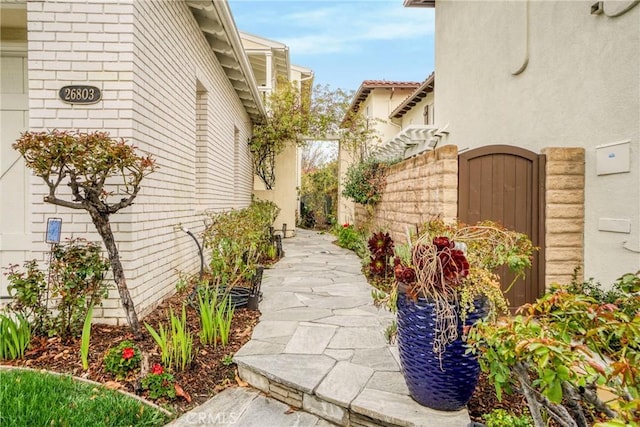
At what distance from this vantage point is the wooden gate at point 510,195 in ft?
13.5

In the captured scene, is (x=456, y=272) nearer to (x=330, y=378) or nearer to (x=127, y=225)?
(x=330, y=378)

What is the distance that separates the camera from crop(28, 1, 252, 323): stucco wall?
3.54m

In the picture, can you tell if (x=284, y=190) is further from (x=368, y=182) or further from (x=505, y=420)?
(x=505, y=420)

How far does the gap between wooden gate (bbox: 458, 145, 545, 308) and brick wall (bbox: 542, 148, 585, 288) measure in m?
0.08

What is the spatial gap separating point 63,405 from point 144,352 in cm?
69

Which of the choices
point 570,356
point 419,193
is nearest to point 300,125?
point 419,193

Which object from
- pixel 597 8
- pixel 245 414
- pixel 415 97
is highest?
pixel 415 97

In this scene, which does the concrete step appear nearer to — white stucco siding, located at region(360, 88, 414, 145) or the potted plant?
the potted plant

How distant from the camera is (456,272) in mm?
2182

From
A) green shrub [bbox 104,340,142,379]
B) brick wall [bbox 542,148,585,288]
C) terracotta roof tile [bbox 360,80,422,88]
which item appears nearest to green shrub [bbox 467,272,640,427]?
brick wall [bbox 542,148,585,288]

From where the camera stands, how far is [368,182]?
9086mm

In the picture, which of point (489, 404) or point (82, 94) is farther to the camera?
point (82, 94)

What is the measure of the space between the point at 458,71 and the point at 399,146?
2.37 m

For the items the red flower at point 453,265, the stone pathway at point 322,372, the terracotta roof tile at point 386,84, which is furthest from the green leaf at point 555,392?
the terracotta roof tile at point 386,84
